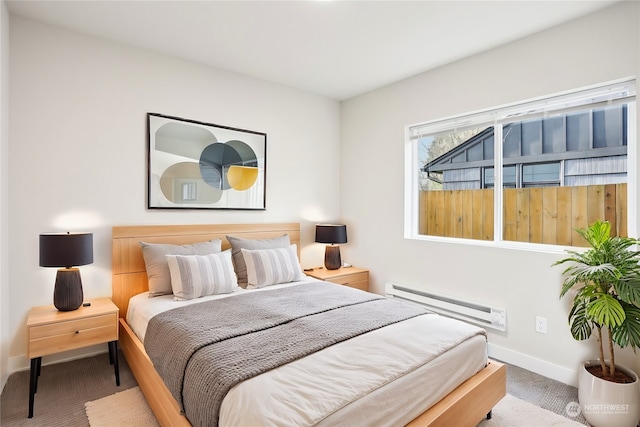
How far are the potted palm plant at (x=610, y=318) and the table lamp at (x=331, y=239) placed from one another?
221 centimetres

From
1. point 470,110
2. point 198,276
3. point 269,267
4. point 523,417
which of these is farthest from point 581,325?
point 198,276

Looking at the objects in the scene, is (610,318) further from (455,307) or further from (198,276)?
(198,276)

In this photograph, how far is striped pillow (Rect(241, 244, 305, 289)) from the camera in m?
2.97

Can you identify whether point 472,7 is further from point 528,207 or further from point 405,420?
point 405,420

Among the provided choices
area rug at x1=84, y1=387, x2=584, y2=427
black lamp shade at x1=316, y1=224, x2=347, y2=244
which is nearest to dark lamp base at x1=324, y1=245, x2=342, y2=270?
black lamp shade at x1=316, y1=224, x2=347, y2=244

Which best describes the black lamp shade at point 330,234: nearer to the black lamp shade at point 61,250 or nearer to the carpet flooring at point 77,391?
the carpet flooring at point 77,391

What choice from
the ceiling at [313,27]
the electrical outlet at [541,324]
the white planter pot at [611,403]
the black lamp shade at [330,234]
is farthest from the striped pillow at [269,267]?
the white planter pot at [611,403]

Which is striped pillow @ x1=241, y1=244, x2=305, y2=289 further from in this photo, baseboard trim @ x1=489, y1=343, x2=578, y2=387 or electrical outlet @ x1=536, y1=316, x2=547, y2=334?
electrical outlet @ x1=536, y1=316, x2=547, y2=334

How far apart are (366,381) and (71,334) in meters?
2.05

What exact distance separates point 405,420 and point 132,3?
3.01m

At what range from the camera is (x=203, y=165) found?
3.23 meters

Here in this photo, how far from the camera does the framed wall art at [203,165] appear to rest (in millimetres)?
2996

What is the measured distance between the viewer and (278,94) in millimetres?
3779

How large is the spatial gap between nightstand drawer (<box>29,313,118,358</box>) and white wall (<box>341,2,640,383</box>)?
2.66 m
